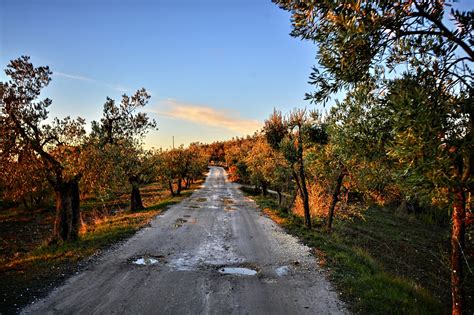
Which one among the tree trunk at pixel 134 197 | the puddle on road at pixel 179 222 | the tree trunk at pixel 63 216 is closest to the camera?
the tree trunk at pixel 63 216

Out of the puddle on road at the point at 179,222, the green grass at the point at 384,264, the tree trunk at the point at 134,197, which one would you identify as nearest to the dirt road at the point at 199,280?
the green grass at the point at 384,264

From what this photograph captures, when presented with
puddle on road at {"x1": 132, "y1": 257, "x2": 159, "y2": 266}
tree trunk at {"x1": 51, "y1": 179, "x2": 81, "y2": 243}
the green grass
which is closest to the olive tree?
tree trunk at {"x1": 51, "y1": 179, "x2": 81, "y2": 243}

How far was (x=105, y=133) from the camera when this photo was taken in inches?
812

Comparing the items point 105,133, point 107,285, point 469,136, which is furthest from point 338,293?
point 105,133

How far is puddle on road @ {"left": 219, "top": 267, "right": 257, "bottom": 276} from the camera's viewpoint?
10.5m

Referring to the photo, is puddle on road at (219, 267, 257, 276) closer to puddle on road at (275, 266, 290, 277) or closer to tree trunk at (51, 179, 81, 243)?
puddle on road at (275, 266, 290, 277)

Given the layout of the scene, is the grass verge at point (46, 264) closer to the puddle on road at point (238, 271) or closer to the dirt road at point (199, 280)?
the dirt road at point (199, 280)

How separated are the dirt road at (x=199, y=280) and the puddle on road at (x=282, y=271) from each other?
4cm

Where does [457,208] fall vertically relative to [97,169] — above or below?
below

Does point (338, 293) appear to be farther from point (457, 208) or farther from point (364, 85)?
point (364, 85)

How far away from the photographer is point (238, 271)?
10.7m

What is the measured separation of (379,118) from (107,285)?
9.33m

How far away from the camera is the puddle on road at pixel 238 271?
10.5 metres

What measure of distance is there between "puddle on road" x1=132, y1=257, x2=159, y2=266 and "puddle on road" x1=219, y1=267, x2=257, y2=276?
2809 millimetres
